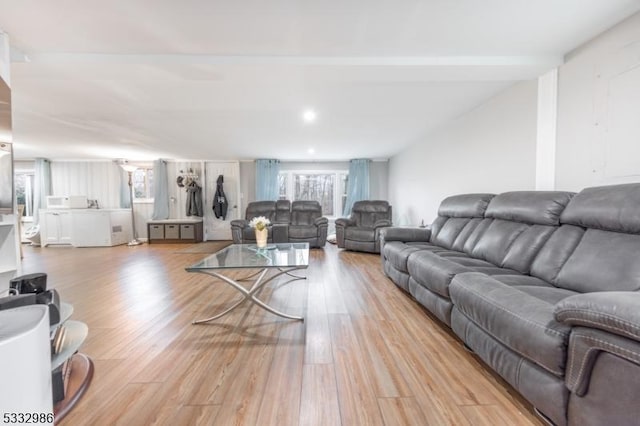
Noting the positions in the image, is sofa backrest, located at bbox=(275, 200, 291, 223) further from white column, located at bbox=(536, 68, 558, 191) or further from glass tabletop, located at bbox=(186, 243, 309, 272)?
white column, located at bbox=(536, 68, 558, 191)

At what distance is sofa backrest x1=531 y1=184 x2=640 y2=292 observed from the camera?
1.36 m

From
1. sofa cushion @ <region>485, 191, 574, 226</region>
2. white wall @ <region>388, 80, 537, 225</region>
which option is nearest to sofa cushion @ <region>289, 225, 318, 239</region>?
white wall @ <region>388, 80, 537, 225</region>

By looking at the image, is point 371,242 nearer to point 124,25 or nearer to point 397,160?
point 397,160

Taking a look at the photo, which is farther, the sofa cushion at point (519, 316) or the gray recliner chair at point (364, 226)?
the gray recliner chair at point (364, 226)

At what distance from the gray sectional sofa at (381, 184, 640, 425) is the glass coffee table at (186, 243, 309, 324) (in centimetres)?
106

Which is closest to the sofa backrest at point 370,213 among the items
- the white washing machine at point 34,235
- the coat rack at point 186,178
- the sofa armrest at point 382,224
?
the sofa armrest at point 382,224

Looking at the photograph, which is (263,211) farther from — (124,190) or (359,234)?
(124,190)

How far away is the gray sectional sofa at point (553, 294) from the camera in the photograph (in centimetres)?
88

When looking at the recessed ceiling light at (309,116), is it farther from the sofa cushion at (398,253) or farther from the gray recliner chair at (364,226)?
the gray recliner chair at (364,226)

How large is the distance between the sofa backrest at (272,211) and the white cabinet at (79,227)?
326 centimetres

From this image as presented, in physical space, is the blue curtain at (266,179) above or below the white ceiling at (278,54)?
below

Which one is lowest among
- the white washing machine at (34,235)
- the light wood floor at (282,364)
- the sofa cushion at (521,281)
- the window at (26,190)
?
the light wood floor at (282,364)

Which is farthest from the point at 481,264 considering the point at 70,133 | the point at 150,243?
the point at 150,243

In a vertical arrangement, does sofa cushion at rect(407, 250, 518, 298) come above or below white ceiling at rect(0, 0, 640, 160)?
below
